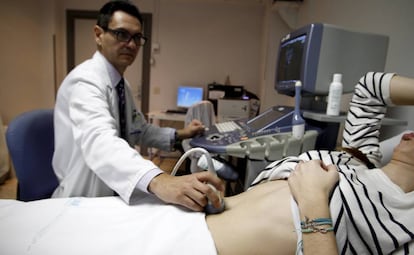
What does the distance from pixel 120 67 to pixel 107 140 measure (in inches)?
19.8

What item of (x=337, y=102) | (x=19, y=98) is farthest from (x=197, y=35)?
(x=337, y=102)

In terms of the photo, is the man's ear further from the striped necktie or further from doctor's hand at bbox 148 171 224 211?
doctor's hand at bbox 148 171 224 211

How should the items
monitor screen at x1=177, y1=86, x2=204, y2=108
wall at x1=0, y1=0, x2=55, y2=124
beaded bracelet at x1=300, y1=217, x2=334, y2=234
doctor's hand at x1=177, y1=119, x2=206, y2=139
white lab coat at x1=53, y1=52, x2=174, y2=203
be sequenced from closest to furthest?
beaded bracelet at x1=300, y1=217, x2=334, y2=234 < white lab coat at x1=53, y1=52, x2=174, y2=203 < doctor's hand at x1=177, y1=119, x2=206, y2=139 < wall at x1=0, y1=0, x2=55, y2=124 < monitor screen at x1=177, y1=86, x2=204, y2=108

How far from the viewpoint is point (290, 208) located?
0.74m

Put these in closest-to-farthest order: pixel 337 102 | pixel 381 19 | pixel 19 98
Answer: pixel 337 102, pixel 381 19, pixel 19 98

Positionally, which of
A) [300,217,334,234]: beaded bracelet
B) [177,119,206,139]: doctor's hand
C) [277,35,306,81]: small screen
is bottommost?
[300,217,334,234]: beaded bracelet

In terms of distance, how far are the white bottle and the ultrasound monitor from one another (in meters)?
0.06

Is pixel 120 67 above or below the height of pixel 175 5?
below

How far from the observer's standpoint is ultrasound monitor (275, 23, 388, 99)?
114cm

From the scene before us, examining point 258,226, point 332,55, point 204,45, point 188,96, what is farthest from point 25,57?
point 258,226

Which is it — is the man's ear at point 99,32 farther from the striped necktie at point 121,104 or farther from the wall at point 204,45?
the wall at point 204,45

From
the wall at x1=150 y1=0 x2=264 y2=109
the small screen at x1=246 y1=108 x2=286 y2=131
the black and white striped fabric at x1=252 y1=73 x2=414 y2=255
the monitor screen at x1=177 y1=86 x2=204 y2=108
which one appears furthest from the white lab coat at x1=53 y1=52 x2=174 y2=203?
the wall at x1=150 y1=0 x2=264 y2=109

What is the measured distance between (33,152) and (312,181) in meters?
1.14

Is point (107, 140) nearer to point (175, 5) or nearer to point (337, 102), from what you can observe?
point (337, 102)
